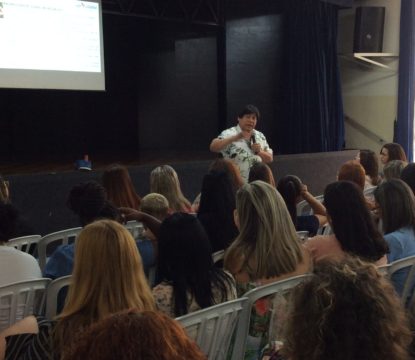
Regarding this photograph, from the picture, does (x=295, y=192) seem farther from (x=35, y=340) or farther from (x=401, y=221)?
(x=35, y=340)

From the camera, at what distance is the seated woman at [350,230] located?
2203 mm

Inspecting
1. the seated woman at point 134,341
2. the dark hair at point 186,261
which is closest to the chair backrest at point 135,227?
the dark hair at point 186,261

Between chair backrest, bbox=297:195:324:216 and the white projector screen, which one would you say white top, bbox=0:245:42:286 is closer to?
chair backrest, bbox=297:195:324:216

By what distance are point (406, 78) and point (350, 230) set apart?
20.5ft

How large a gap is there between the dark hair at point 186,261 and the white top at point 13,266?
726 millimetres

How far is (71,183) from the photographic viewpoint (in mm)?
5141

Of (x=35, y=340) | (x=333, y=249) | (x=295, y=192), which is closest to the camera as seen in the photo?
(x=35, y=340)

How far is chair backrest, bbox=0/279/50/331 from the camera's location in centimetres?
191

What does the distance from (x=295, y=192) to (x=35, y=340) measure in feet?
5.95

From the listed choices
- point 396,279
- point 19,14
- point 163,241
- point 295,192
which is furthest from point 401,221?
point 19,14

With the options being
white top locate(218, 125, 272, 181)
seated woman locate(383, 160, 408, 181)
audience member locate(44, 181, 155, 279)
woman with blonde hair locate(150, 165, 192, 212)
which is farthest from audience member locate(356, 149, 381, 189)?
audience member locate(44, 181, 155, 279)

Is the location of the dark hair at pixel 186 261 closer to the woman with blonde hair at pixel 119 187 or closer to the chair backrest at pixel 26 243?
the chair backrest at pixel 26 243

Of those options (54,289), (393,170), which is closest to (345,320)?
(54,289)

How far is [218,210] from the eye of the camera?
2646 millimetres
